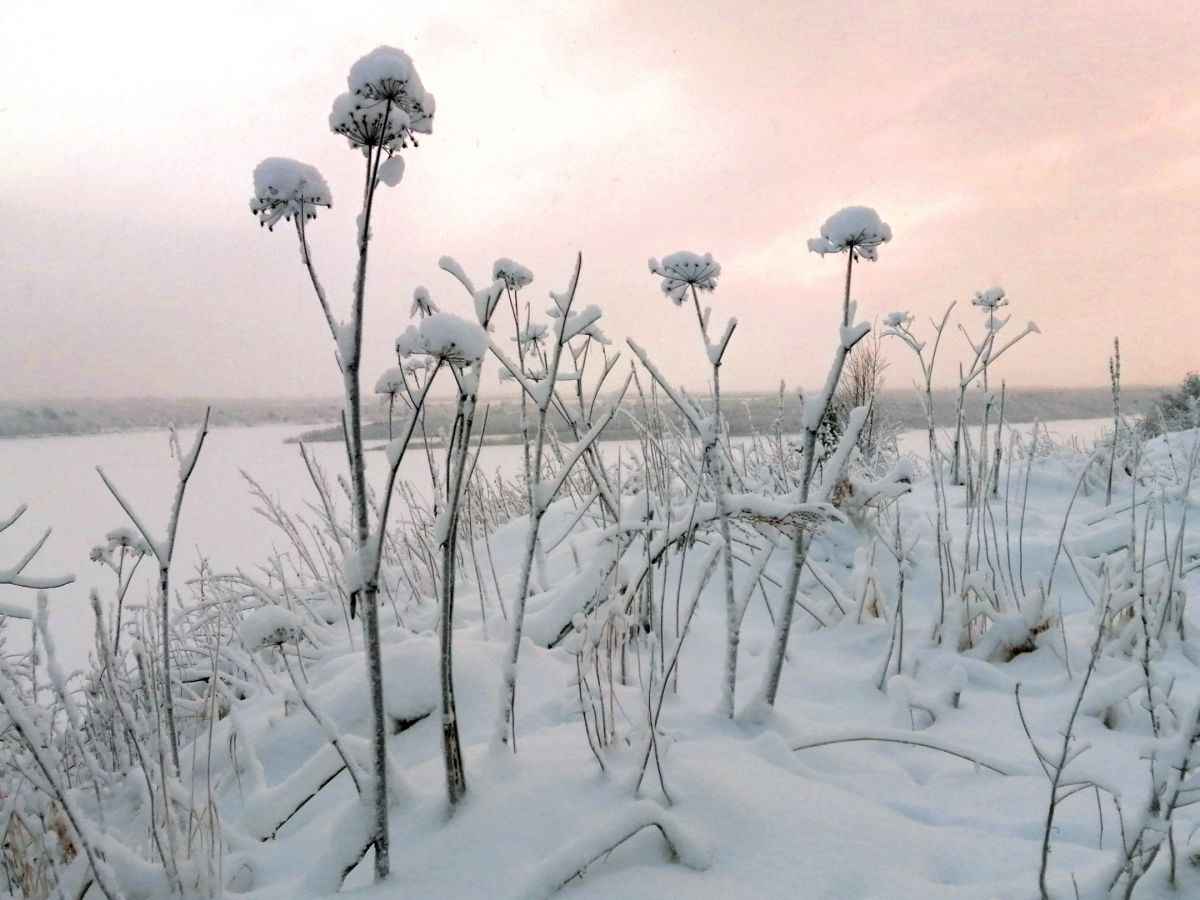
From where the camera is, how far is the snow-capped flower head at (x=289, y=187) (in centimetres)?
108

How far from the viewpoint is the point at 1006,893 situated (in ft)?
3.36

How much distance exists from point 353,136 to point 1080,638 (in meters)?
2.50

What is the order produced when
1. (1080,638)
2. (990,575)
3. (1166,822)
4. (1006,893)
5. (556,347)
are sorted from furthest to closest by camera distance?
(990,575), (1080,638), (556,347), (1006,893), (1166,822)

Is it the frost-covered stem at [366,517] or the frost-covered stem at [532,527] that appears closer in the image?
the frost-covered stem at [366,517]

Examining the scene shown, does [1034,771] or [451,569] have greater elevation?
[451,569]

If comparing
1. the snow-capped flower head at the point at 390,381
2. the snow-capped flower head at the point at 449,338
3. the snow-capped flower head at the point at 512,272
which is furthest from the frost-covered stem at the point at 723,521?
the snow-capped flower head at the point at 390,381

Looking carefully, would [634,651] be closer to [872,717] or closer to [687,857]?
[872,717]

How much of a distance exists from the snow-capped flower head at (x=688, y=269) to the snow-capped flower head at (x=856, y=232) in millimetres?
290

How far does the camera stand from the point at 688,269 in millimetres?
1820

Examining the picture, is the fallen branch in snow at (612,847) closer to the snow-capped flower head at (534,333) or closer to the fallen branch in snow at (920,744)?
the fallen branch in snow at (920,744)

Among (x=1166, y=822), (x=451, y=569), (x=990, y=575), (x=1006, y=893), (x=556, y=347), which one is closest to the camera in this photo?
(x=1166, y=822)

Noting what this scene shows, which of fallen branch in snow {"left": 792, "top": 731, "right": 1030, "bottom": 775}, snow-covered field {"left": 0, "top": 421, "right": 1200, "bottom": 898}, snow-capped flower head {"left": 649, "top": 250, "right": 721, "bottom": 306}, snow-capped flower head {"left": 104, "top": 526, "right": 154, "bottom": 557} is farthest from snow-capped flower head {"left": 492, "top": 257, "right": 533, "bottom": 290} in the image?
fallen branch in snow {"left": 792, "top": 731, "right": 1030, "bottom": 775}

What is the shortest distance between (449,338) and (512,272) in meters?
0.96

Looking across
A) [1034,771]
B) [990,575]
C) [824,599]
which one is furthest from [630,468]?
[1034,771]
